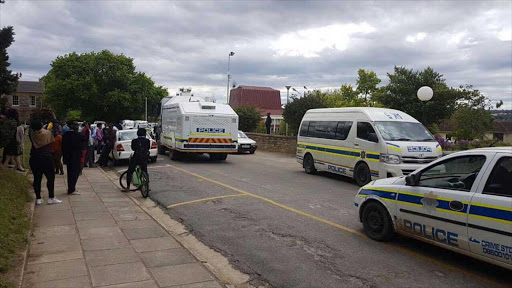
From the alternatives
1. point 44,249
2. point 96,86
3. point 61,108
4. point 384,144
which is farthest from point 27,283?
point 61,108

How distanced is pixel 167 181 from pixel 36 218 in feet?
16.7

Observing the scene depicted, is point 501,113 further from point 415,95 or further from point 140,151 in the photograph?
point 140,151

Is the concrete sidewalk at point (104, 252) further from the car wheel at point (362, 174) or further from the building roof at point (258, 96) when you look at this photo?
the building roof at point (258, 96)

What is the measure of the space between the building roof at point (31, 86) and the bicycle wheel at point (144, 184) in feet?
249

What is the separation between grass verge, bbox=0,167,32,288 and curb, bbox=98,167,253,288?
2.06m

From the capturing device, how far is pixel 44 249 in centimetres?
548

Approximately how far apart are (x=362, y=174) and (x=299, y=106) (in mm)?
14377

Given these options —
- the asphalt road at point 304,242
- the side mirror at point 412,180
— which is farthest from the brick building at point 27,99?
the side mirror at point 412,180

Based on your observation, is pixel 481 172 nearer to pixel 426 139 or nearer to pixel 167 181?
pixel 426 139

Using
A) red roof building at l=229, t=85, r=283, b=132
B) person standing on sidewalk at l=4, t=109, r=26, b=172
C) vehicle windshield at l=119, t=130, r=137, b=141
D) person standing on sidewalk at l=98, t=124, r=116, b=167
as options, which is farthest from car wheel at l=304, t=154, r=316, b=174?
red roof building at l=229, t=85, r=283, b=132

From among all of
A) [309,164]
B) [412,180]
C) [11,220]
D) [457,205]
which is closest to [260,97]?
[309,164]

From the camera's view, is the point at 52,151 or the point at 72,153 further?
the point at 72,153

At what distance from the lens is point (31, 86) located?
7869cm

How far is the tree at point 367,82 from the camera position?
38188 mm
